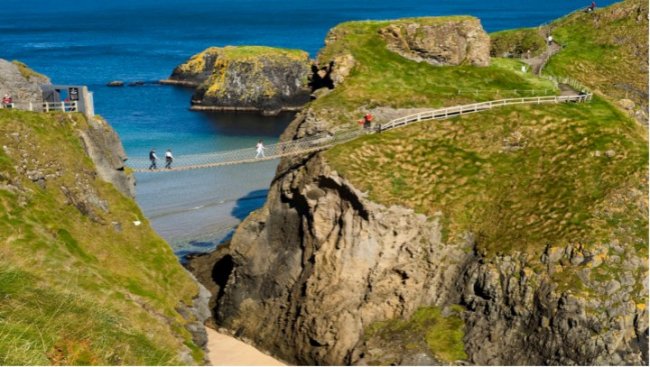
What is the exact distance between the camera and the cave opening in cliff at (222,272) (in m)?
56.4

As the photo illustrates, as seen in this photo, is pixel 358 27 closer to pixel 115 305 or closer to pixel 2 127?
pixel 2 127

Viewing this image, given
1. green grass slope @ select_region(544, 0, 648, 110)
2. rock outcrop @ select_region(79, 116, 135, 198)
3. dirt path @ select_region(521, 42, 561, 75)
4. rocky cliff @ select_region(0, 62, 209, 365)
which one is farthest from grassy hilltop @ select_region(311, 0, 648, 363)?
green grass slope @ select_region(544, 0, 648, 110)

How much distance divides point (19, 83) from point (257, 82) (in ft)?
224

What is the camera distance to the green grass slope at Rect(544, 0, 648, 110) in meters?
76.9

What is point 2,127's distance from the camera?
159 feet

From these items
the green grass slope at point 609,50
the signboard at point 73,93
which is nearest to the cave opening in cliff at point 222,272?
the signboard at point 73,93

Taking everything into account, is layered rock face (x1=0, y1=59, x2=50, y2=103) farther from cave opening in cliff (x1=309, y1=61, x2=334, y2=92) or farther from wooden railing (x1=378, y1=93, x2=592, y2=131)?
wooden railing (x1=378, y1=93, x2=592, y2=131)

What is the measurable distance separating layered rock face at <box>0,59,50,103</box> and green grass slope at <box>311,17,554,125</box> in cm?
1652

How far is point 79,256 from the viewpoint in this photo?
43.8 m

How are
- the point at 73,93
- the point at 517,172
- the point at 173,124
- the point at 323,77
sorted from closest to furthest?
the point at 73,93, the point at 517,172, the point at 323,77, the point at 173,124

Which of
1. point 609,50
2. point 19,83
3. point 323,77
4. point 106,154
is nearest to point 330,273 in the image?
point 106,154

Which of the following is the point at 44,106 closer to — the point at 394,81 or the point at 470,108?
the point at 394,81

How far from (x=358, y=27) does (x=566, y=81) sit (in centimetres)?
1544

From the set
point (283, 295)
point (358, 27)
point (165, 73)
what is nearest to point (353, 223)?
point (283, 295)
